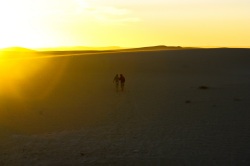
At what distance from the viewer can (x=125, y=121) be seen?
60.1 ft

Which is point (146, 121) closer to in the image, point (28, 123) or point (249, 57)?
point (28, 123)

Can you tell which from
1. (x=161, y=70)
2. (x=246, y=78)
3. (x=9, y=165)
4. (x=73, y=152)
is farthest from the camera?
(x=161, y=70)

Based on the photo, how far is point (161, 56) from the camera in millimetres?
54656

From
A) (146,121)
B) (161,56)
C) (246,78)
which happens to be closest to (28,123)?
(146,121)

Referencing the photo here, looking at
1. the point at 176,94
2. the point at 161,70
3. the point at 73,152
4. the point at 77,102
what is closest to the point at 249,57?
the point at 161,70

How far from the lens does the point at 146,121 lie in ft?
59.7

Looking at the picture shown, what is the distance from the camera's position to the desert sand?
12945 mm

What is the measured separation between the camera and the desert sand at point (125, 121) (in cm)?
1295

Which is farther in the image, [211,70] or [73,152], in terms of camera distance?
[211,70]

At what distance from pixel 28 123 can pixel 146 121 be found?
4.87m

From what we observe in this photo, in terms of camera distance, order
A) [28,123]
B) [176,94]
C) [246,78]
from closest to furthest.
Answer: [28,123] → [176,94] → [246,78]

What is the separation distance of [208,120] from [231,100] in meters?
6.07

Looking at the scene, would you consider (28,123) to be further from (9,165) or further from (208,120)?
(208,120)

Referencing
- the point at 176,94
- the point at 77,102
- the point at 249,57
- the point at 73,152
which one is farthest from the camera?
the point at 249,57
